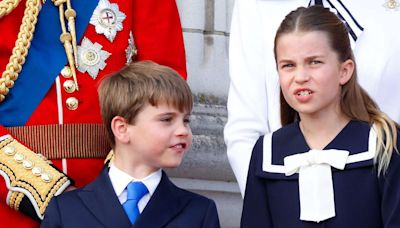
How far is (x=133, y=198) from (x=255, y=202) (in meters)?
0.33

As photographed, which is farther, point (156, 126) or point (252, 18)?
point (252, 18)

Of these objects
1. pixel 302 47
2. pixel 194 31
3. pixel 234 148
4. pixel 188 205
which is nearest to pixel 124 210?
pixel 188 205

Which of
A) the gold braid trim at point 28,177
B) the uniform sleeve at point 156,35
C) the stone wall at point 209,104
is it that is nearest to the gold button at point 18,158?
the gold braid trim at point 28,177

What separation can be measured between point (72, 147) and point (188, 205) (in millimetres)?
364

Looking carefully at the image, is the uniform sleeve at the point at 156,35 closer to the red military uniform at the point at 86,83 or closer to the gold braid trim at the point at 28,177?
the red military uniform at the point at 86,83

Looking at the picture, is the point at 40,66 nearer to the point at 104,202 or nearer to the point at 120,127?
the point at 120,127

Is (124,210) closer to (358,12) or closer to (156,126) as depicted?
(156,126)

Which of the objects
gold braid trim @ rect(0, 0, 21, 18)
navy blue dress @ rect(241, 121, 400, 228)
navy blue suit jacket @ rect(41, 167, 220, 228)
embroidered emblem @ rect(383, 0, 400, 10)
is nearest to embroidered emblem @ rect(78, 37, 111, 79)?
gold braid trim @ rect(0, 0, 21, 18)

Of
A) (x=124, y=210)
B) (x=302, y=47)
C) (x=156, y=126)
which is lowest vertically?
(x=124, y=210)

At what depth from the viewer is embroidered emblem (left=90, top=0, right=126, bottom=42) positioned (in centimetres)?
367

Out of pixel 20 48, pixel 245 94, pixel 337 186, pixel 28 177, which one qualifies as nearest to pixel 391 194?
pixel 337 186

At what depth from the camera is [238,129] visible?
12.0ft

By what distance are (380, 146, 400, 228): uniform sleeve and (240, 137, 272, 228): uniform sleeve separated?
0.34 m

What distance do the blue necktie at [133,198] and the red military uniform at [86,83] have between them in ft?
0.61
